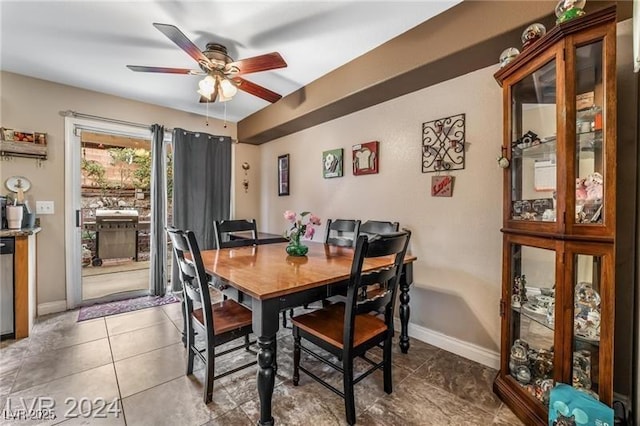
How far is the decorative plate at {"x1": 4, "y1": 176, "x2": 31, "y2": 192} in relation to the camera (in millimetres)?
2730

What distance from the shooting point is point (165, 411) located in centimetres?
155

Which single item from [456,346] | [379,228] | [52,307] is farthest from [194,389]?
[52,307]

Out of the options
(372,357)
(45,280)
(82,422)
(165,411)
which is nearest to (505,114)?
(372,357)

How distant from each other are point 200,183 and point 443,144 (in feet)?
10.4

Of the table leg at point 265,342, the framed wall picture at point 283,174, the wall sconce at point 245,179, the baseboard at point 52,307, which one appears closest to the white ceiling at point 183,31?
the framed wall picture at point 283,174

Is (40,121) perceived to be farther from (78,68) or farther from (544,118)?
(544,118)

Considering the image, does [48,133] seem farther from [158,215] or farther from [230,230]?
[230,230]

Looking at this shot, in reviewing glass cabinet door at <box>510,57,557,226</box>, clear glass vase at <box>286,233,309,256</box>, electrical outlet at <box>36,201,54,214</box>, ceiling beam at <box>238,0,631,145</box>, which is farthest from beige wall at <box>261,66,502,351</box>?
electrical outlet at <box>36,201,54,214</box>

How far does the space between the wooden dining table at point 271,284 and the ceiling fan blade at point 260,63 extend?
1.41 m

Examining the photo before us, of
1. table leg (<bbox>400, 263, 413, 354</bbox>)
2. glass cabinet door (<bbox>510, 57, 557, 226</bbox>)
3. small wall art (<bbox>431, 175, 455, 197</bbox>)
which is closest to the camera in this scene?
glass cabinet door (<bbox>510, 57, 557, 226</bbox>)

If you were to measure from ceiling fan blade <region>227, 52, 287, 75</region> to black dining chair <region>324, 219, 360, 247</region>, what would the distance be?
4.97 ft

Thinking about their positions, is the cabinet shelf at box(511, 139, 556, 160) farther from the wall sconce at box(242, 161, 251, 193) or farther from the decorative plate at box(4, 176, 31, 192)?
the decorative plate at box(4, 176, 31, 192)

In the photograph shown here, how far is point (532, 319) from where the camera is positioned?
1.61m

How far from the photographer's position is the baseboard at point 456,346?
6.58 ft
